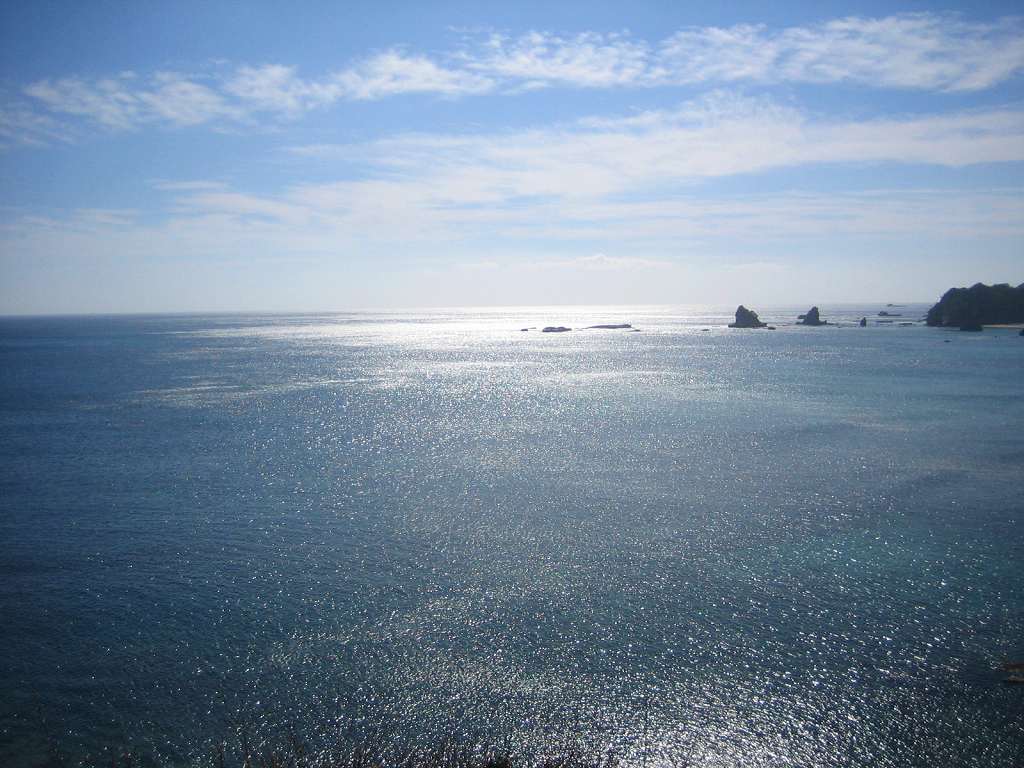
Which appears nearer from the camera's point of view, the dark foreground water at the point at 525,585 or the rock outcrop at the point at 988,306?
the dark foreground water at the point at 525,585

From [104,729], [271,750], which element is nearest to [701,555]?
[271,750]

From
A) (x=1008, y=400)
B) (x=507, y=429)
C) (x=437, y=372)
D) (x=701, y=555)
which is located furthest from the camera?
(x=437, y=372)

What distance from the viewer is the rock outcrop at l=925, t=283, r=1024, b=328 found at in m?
175

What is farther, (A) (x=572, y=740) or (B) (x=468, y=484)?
(B) (x=468, y=484)

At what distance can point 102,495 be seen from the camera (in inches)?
1526

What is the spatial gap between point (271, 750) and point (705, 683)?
1195 centimetres

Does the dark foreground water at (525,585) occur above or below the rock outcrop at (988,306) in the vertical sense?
below

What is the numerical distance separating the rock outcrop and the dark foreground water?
464ft

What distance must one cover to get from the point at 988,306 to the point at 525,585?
196 metres

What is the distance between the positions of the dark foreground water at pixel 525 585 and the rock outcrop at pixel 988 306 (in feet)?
464

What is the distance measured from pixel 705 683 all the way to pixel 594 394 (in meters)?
61.1

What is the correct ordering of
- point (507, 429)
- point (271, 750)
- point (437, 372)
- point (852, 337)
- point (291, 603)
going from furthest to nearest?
point (852, 337) < point (437, 372) < point (507, 429) < point (291, 603) < point (271, 750)

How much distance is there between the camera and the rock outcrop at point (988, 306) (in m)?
175

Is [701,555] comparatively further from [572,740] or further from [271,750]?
[271,750]
